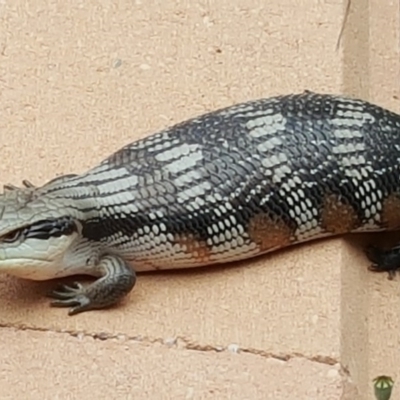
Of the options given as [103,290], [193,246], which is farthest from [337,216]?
[103,290]

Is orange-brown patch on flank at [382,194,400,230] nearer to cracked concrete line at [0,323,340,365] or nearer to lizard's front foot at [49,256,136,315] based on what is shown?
cracked concrete line at [0,323,340,365]

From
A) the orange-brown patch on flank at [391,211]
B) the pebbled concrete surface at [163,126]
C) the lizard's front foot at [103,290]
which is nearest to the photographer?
the pebbled concrete surface at [163,126]

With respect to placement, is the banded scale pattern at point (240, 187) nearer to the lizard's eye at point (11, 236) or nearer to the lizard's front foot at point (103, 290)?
the lizard's front foot at point (103, 290)

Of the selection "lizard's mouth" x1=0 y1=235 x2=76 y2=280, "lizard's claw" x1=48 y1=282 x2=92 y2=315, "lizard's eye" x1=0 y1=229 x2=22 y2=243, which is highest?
"lizard's eye" x1=0 y1=229 x2=22 y2=243

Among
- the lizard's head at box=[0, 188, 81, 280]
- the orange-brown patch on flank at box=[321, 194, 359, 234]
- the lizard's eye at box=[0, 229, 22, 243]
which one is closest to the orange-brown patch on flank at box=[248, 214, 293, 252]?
the orange-brown patch on flank at box=[321, 194, 359, 234]

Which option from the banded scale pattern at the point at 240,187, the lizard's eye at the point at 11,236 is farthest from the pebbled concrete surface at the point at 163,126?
the lizard's eye at the point at 11,236

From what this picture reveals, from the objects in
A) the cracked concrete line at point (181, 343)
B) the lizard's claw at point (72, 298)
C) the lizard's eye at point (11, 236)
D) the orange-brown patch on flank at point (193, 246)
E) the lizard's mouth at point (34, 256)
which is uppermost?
the lizard's eye at point (11, 236)

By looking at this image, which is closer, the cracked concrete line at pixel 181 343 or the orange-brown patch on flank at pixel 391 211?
the cracked concrete line at pixel 181 343
